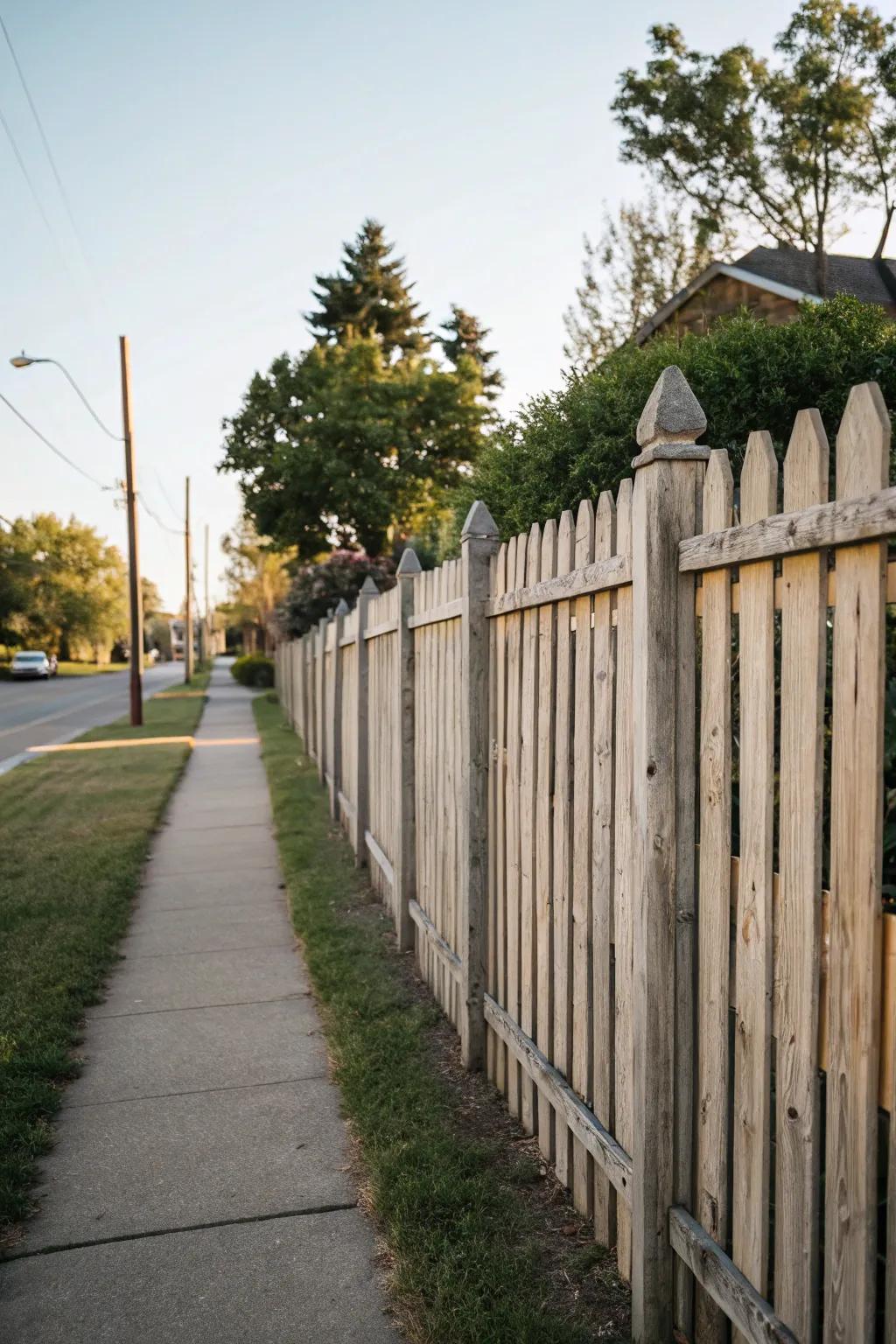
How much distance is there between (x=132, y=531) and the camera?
65.6 feet

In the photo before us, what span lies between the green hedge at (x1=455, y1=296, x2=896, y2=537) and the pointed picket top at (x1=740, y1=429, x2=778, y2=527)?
3007 mm

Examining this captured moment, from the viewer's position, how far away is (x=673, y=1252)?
2.20 metres

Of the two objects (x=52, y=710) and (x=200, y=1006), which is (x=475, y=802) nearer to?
(x=200, y=1006)

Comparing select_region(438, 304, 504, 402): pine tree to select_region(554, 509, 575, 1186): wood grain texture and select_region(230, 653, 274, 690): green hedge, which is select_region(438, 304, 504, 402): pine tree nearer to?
select_region(230, 653, 274, 690): green hedge

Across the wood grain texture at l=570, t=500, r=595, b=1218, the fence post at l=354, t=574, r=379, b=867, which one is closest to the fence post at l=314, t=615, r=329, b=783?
the fence post at l=354, t=574, r=379, b=867

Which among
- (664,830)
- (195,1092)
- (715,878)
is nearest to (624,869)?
(664,830)

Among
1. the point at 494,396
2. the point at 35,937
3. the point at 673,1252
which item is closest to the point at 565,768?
the point at 673,1252

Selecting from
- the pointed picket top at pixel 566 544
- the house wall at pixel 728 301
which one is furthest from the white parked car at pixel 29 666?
the pointed picket top at pixel 566 544

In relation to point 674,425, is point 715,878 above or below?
below

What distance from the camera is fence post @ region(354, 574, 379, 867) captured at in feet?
23.1

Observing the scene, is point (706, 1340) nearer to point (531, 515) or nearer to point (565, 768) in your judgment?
point (565, 768)

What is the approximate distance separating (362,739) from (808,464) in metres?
5.68

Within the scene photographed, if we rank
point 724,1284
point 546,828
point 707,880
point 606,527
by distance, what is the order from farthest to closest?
point 546,828, point 606,527, point 707,880, point 724,1284

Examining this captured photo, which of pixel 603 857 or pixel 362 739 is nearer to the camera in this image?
pixel 603 857
